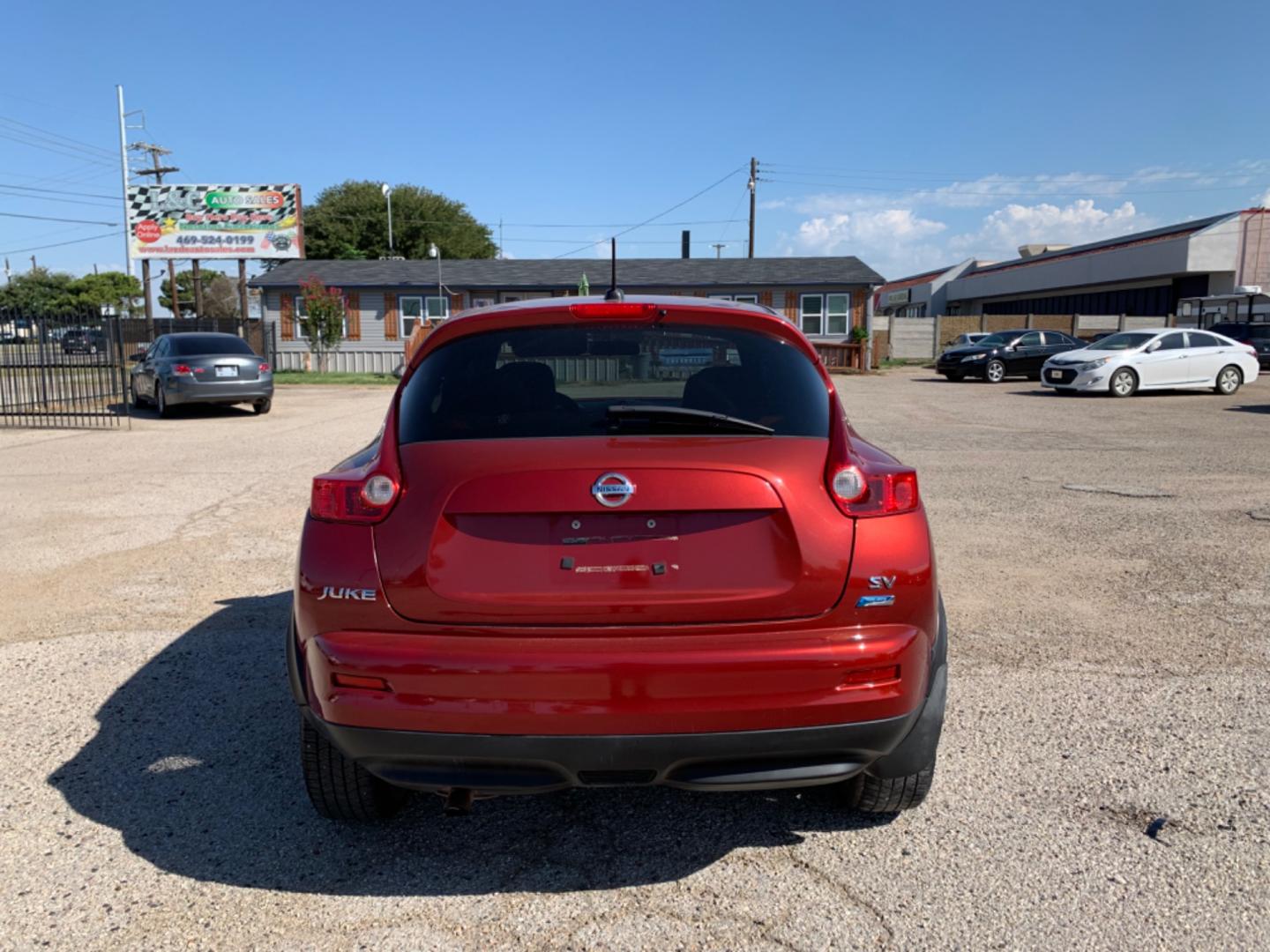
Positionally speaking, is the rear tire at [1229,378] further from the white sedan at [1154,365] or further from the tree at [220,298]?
the tree at [220,298]

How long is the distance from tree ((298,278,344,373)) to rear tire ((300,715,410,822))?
115 feet

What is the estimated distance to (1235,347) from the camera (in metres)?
23.1

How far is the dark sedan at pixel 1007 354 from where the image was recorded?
28.4m

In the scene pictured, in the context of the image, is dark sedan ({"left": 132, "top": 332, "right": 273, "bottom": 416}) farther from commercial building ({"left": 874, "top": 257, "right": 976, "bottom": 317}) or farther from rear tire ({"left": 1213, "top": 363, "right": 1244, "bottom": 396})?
commercial building ({"left": 874, "top": 257, "right": 976, "bottom": 317})

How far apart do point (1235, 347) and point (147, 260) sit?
132 feet

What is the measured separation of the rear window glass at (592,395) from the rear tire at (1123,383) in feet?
70.0

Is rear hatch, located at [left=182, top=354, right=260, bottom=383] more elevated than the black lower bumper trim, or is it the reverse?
rear hatch, located at [left=182, top=354, right=260, bottom=383]

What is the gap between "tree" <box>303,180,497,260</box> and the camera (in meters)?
66.6

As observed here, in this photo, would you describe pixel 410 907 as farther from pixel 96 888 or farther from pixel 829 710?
pixel 829 710

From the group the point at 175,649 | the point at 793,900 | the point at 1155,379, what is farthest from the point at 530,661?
the point at 1155,379

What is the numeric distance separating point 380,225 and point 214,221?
2646 centimetres

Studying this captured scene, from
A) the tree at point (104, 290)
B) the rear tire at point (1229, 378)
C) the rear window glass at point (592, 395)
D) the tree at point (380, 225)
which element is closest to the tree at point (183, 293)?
the tree at point (104, 290)

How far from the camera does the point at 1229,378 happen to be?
75.2 ft

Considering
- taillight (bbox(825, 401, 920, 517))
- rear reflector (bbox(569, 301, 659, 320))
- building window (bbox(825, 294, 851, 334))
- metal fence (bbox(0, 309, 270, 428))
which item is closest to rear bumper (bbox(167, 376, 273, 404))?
metal fence (bbox(0, 309, 270, 428))
